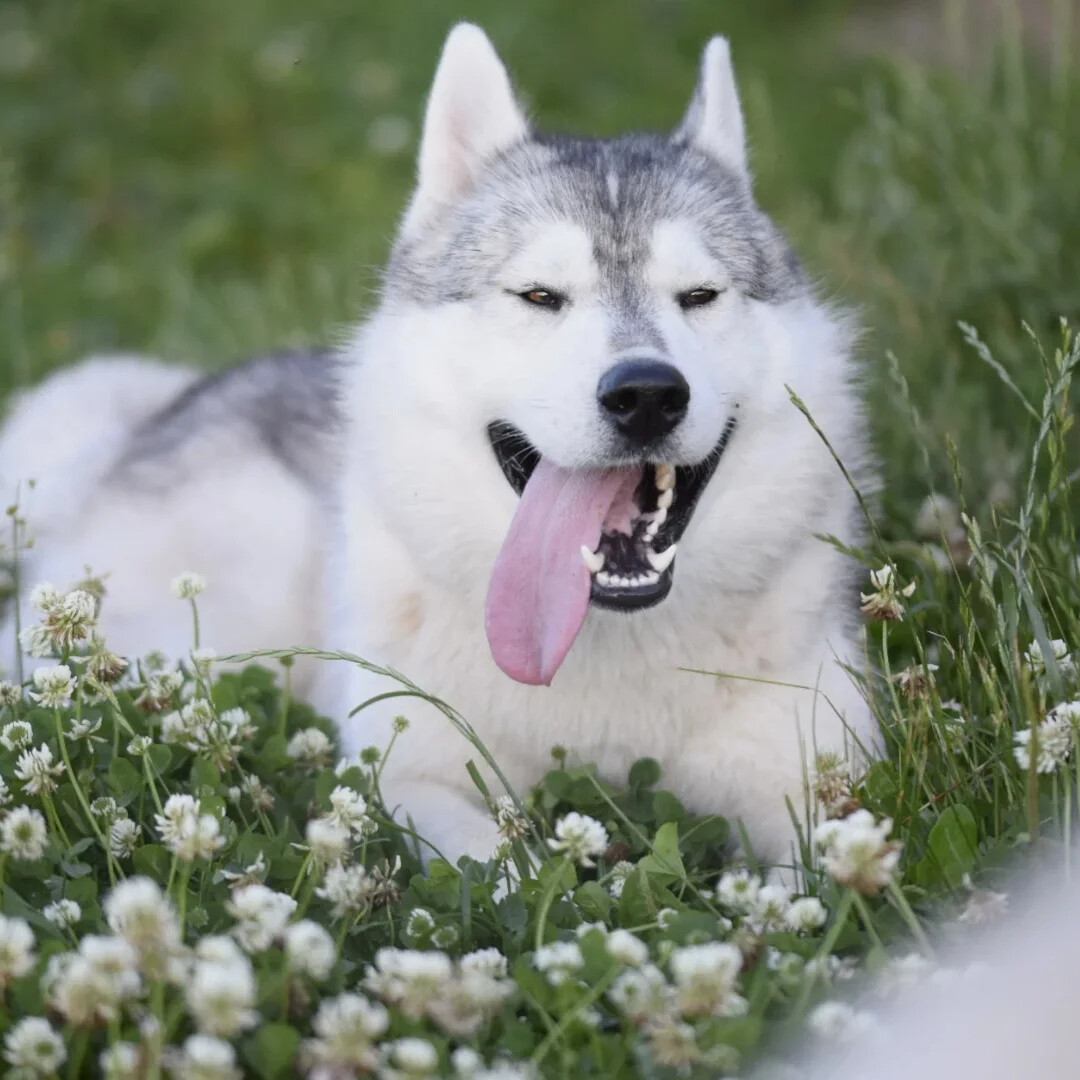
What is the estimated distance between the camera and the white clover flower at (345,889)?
217 centimetres

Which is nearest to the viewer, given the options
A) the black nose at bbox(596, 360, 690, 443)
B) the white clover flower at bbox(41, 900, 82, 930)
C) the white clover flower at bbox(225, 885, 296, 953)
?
the white clover flower at bbox(225, 885, 296, 953)

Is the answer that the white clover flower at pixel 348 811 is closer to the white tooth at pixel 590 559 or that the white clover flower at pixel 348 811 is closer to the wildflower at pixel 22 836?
the wildflower at pixel 22 836

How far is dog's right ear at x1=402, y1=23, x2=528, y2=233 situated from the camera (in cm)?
329

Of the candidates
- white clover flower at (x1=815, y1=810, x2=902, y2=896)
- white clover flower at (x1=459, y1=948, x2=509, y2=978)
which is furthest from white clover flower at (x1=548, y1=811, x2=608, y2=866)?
white clover flower at (x1=815, y1=810, x2=902, y2=896)

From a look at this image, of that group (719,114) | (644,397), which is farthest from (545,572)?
(719,114)

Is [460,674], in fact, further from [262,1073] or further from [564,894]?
[262,1073]

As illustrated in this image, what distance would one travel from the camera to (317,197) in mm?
8031

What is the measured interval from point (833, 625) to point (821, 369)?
1.80 feet

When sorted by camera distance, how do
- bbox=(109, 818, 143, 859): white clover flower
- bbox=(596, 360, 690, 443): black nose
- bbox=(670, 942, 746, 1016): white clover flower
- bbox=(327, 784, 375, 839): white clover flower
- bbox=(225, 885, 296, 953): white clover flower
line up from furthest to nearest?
bbox=(596, 360, 690, 443): black nose
bbox=(109, 818, 143, 859): white clover flower
bbox=(327, 784, 375, 839): white clover flower
bbox=(225, 885, 296, 953): white clover flower
bbox=(670, 942, 746, 1016): white clover flower

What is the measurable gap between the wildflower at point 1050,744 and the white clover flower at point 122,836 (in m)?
1.44

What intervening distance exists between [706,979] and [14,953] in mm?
870

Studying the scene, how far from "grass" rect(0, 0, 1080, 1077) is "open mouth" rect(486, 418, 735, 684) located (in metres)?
0.29

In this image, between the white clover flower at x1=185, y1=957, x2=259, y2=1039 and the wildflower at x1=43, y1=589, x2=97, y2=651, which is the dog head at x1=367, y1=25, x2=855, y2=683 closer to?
the wildflower at x1=43, y1=589, x2=97, y2=651

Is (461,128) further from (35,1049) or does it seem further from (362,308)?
(35,1049)
